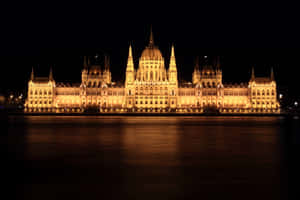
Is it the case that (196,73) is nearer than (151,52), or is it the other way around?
(151,52)

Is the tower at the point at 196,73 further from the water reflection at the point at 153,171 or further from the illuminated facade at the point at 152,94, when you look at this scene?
the water reflection at the point at 153,171

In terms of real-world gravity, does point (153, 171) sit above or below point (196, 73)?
below

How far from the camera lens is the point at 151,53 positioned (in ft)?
486

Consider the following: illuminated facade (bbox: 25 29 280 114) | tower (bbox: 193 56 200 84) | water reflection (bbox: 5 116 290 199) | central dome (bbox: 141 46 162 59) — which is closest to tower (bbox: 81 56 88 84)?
illuminated facade (bbox: 25 29 280 114)

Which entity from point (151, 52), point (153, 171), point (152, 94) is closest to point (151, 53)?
point (151, 52)

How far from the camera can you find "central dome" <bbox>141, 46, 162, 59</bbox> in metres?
148

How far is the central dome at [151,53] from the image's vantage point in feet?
484

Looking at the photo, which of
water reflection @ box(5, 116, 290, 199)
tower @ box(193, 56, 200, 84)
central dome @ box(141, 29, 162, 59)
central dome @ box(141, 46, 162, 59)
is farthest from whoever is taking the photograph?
tower @ box(193, 56, 200, 84)

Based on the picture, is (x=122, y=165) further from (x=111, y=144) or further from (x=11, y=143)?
(x=11, y=143)

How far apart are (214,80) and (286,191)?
138 metres

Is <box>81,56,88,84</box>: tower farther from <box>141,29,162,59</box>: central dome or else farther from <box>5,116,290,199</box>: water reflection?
<box>5,116,290,199</box>: water reflection

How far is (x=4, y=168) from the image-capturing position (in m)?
17.0

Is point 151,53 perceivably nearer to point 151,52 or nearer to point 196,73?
point 151,52

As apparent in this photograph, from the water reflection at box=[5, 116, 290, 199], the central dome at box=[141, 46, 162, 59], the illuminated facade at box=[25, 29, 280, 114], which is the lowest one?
the water reflection at box=[5, 116, 290, 199]
